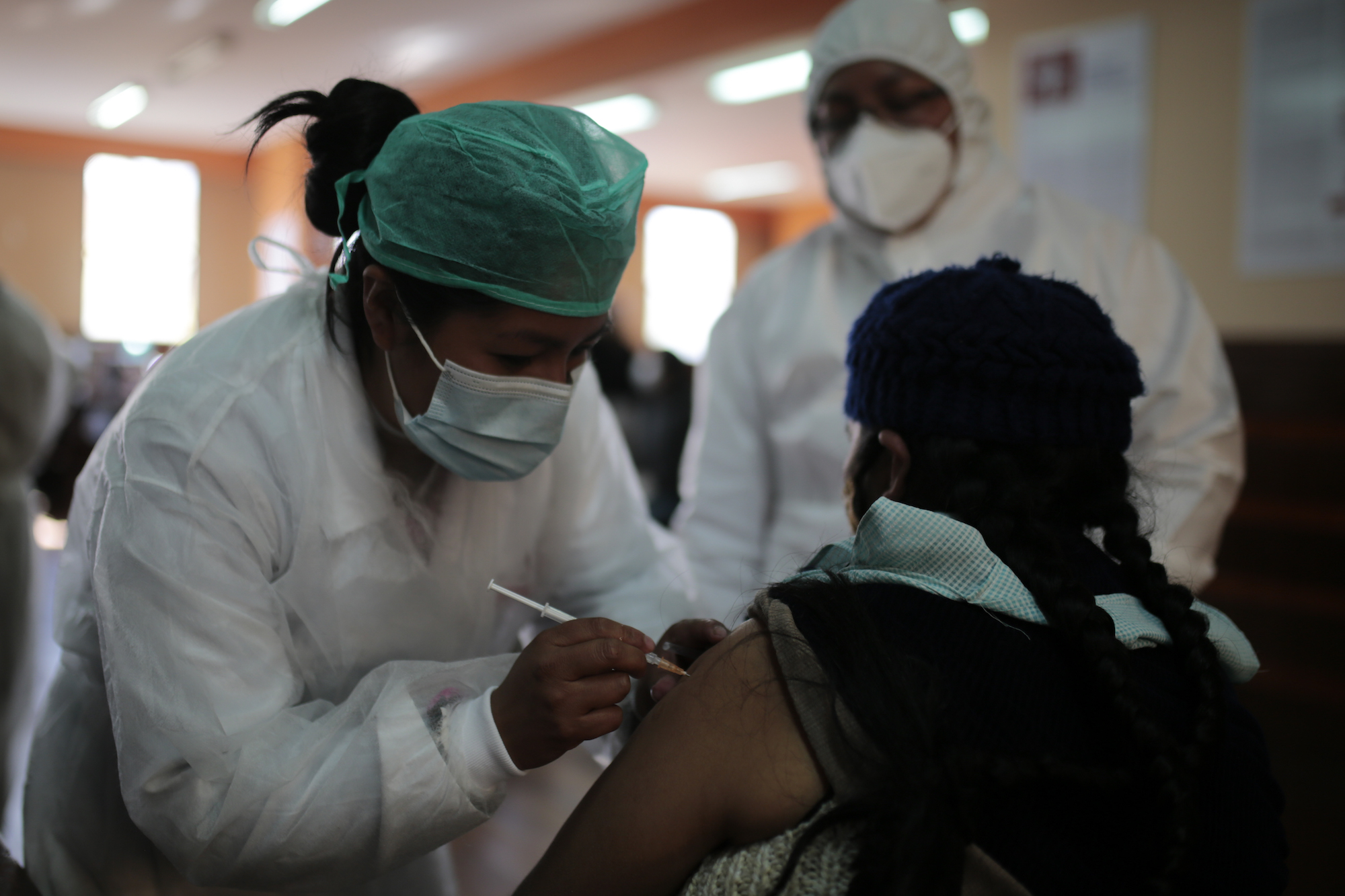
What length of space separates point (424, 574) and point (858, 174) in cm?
101

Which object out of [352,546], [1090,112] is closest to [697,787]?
[352,546]

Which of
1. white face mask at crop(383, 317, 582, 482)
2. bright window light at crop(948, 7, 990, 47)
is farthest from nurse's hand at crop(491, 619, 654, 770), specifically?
bright window light at crop(948, 7, 990, 47)

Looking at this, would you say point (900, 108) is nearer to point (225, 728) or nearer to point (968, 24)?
point (225, 728)

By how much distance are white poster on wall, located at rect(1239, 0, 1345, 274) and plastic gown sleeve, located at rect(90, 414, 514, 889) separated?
2.89 meters

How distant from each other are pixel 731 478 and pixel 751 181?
29.5 ft

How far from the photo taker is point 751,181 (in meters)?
10.3

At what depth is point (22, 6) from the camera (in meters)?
5.71

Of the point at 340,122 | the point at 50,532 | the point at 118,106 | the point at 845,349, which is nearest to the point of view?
the point at 340,122

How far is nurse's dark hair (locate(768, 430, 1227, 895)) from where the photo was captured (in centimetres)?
67

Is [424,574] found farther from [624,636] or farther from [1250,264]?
[1250,264]

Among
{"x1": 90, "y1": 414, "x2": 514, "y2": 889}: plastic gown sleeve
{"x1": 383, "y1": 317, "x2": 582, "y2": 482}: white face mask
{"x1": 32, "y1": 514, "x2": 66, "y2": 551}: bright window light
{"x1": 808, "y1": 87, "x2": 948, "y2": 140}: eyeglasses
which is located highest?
{"x1": 808, "y1": 87, "x2": 948, "y2": 140}: eyeglasses

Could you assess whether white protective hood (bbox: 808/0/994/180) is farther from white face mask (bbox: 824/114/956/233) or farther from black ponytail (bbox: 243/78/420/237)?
black ponytail (bbox: 243/78/420/237)

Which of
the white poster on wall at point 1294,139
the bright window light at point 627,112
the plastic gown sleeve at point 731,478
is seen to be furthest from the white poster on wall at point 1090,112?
the bright window light at point 627,112

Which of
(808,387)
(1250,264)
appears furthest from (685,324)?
(808,387)
